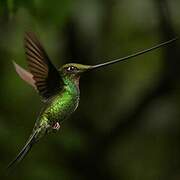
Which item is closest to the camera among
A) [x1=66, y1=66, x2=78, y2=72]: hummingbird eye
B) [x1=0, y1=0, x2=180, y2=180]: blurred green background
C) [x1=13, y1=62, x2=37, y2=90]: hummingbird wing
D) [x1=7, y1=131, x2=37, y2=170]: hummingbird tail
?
[x1=7, y1=131, x2=37, y2=170]: hummingbird tail

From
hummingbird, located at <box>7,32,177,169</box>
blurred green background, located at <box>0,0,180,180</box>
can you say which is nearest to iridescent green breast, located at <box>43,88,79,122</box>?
hummingbird, located at <box>7,32,177,169</box>

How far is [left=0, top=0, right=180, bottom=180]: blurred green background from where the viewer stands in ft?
15.8

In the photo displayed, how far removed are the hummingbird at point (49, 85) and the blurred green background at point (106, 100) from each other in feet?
8.48

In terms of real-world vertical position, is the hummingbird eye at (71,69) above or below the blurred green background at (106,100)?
above

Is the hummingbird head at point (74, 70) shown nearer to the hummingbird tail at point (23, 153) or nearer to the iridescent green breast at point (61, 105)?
the iridescent green breast at point (61, 105)

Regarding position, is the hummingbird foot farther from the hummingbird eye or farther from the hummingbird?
the hummingbird eye

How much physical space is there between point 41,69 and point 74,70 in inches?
3.8

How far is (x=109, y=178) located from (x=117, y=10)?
5.19 ft

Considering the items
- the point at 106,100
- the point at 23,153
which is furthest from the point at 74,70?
the point at 106,100

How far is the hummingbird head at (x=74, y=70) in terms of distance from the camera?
170 cm

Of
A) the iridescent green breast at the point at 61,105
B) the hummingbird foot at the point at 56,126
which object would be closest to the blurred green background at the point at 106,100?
the iridescent green breast at the point at 61,105

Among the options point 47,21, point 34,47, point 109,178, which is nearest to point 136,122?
point 109,178

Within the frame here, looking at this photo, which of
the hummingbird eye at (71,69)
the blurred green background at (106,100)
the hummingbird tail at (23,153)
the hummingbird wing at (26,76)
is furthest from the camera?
the blurred green background at (106,100)

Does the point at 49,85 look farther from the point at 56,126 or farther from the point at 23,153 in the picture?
the point at 23,153
